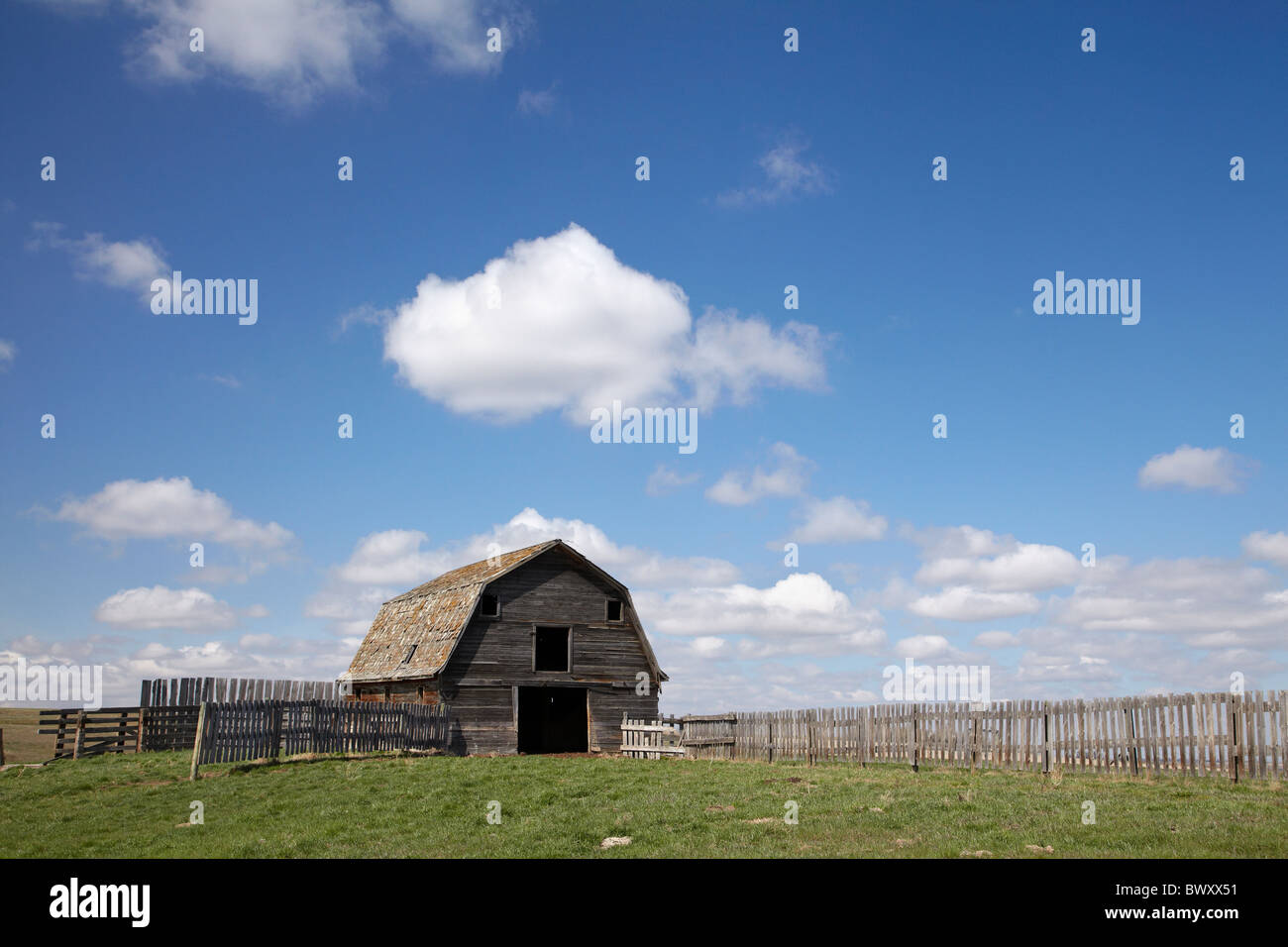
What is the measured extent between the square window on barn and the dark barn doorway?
10.4 ft

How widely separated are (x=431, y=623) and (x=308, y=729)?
29.8ft

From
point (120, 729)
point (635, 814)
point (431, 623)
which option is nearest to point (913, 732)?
point (635, 814)

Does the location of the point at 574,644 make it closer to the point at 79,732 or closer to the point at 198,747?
the point at 198,747

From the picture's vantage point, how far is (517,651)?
34.5 meters

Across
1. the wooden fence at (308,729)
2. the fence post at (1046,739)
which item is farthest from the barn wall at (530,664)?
the fence post at (1046,739)

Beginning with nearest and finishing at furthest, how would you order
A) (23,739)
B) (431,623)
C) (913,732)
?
(913,732), (431,623), (23,739)

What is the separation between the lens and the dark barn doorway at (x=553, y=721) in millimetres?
41250

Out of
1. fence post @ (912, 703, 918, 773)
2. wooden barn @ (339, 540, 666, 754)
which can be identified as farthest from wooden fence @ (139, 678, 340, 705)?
fence post @ (912, 703, 918, 773)

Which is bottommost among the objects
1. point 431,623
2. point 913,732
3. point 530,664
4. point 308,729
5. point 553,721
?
point 553,721

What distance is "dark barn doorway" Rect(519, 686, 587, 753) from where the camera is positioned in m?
41.2

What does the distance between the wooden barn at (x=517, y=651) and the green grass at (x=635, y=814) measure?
28.8ft

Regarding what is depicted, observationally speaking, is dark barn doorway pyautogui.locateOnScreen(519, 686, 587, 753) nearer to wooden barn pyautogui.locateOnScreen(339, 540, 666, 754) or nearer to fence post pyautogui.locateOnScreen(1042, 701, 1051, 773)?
wooden barn pyautogui.locateOnScreen(339, 540, 666, 754)
